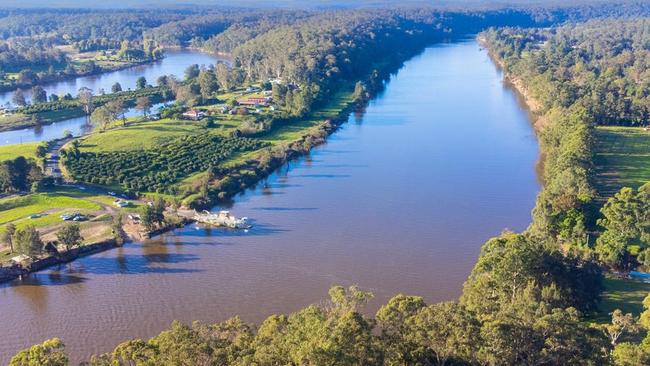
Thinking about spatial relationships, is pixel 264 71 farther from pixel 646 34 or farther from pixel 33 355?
pixel 646 34

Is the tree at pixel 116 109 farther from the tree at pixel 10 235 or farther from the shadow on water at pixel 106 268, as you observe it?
the shadow on water at pixel 106 268

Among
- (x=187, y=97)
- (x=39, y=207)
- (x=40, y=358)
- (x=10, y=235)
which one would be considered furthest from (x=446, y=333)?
(x=187, y=97)

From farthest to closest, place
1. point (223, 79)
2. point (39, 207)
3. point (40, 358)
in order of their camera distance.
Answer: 1. point (223, 79)
2. point (39, 207)
3. point (40, 358)

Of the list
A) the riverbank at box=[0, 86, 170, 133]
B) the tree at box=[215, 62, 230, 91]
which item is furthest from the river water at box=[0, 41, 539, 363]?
the riverbank at box=[0, 86, 170, 133]

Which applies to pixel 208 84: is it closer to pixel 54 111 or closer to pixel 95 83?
pixel 54 111

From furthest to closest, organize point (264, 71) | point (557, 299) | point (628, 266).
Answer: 1. point (264, 71)
2. point (628, 266)
3. point (557, 299)


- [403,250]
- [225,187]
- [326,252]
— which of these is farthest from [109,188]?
[403,250]
